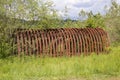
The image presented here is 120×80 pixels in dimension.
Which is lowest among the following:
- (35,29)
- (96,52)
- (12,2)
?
(96,52)

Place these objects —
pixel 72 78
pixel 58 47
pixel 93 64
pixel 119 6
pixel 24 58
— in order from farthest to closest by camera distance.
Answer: pixel 119 6
pixel 58 47
pixel 24 58
pixel 93 64
pixel 72 78

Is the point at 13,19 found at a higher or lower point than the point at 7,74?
higher

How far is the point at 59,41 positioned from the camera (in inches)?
652

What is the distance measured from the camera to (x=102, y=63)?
510 inches

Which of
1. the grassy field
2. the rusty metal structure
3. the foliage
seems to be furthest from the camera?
the foliage

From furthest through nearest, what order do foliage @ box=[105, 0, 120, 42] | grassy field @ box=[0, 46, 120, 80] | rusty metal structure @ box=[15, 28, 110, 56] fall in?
1. foliage @ box=[105, 0, 120, 42]
2. rusty metal structure @ box=[15, 28, 110, 56]
3. grassy field @ box=[0, 46, 120, 80]

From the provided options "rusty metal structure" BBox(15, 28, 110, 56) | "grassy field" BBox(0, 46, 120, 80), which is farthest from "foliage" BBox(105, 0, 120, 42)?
"grassy field" BBox(0, 46, 120, 80)

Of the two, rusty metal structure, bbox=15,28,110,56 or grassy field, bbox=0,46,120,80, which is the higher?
rusty metal structure, bbox=15,28,110,56

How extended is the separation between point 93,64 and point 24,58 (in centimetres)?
361

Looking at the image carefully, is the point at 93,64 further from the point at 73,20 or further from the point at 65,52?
the point at 73,20

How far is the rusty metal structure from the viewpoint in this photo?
15.9m

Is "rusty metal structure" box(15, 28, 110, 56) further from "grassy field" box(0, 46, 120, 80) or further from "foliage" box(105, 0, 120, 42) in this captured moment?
"foliage" box(105, 0, 120, 42)

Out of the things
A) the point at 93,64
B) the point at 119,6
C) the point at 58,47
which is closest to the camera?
the point at 93,64

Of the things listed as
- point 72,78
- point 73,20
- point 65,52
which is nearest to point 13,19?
point 65,52
